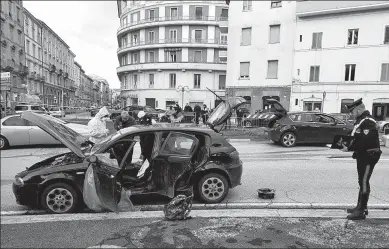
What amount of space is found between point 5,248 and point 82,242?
0.81 metres

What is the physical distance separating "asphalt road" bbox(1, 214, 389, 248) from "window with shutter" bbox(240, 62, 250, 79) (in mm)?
25587

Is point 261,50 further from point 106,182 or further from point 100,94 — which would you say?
point 100,94

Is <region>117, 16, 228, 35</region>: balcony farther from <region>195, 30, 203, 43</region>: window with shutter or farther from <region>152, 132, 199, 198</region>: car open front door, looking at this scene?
<region>152, 132, 199, 198</region>: car open front door

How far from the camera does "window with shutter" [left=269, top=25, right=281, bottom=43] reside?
27422mm

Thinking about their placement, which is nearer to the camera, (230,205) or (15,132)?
(230,205)

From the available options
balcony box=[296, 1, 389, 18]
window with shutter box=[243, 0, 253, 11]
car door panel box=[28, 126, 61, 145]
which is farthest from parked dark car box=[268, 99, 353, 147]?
window with shutter box=[243, 0, 253, 11]

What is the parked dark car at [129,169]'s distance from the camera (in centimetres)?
423

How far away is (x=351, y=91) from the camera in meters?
24.9

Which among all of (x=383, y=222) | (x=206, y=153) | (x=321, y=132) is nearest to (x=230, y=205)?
(x=206, y=153)

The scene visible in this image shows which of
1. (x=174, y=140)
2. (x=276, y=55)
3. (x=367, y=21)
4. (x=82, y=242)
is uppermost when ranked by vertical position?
(x=367, y=21)

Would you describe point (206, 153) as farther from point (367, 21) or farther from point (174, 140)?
point (367, 21)

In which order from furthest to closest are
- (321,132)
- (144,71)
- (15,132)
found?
(144,71) → (321,132) → (15,132)

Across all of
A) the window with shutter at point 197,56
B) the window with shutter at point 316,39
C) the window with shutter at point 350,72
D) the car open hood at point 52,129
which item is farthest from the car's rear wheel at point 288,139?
the window with shutter at point 197,56

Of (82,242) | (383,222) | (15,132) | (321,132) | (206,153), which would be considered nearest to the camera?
(82,242)
